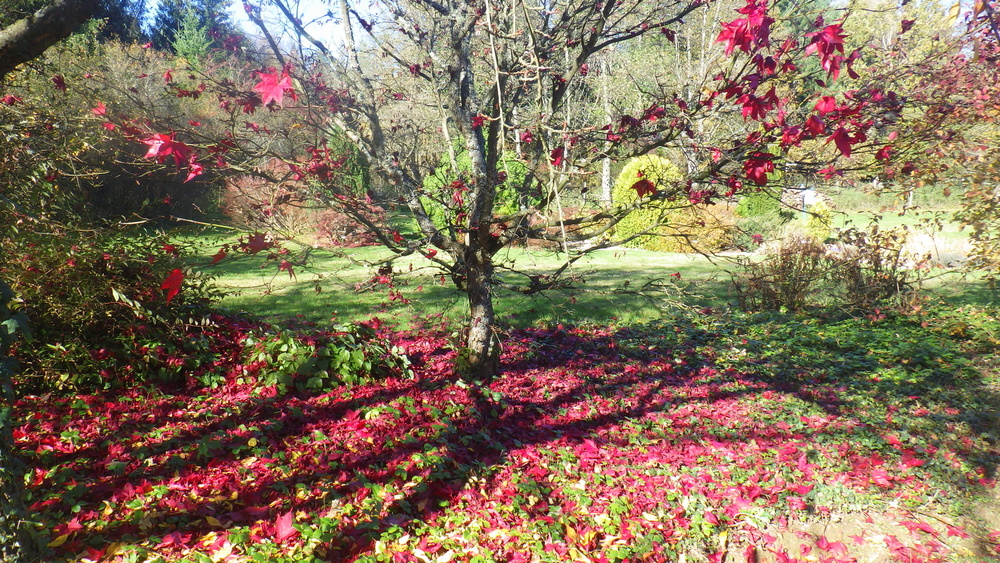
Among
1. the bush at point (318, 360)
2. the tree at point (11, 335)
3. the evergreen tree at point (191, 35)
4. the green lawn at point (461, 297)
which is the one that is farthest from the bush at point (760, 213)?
the evergreen tree at point (191, 35)

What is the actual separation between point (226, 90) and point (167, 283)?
182cm

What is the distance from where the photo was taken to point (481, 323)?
14.3 feet

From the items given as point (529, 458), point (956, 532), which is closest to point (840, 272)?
point (956, 532)

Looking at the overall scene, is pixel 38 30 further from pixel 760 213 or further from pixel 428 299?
pixel 760 213

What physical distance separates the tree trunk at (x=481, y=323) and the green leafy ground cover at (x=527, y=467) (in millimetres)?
200

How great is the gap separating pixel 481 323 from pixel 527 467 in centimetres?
127

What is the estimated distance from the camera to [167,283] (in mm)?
2354

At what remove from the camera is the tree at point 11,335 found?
1748 mm

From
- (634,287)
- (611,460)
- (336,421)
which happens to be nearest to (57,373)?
(336,421)

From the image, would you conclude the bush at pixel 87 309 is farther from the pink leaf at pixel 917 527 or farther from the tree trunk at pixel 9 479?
the pink leaf at pixel 917 527

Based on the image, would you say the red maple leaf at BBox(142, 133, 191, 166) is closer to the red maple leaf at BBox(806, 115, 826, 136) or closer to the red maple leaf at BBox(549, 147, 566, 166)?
the red maple leaf at BBox(549, 147, 566, 166)

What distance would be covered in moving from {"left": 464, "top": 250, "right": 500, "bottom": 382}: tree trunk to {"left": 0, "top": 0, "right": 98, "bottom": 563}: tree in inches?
100

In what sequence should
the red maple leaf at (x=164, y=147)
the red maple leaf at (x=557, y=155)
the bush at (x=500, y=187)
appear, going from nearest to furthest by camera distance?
the red maple leaf at (x=164, y=147)
the red maple leaf at (x=557, y=155)
the bush at (x=500, y=187)

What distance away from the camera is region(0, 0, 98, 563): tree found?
175 cm
